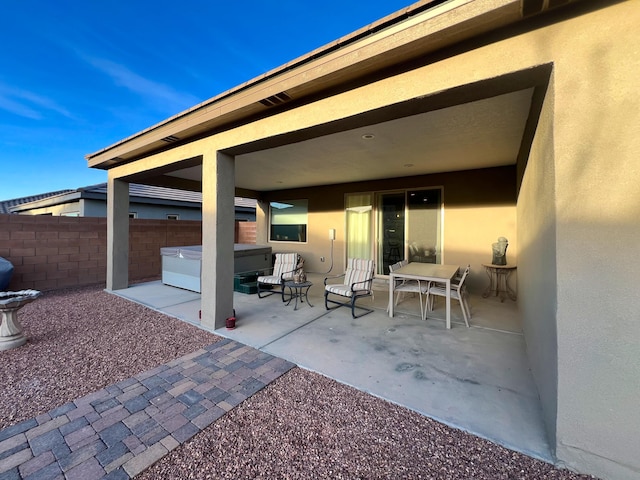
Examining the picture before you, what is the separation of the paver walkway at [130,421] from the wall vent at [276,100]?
2.82 meters

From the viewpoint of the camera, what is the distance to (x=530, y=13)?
1653mm

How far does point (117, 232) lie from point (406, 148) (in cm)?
626

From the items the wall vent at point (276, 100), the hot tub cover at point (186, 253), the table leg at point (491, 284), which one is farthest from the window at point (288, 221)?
the wall vent at point (276, 100)

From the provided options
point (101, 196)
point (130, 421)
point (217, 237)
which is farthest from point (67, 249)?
point (130, 421)

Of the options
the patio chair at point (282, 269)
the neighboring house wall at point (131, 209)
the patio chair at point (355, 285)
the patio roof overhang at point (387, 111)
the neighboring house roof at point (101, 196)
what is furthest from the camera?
the neighboring house wall at point (131, 209)

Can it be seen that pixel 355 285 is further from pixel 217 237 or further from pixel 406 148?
pixel 406 148

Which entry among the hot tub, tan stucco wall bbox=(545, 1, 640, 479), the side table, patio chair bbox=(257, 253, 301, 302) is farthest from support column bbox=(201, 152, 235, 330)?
the side table

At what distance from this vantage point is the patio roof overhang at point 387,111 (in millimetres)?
1876

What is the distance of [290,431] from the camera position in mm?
1858

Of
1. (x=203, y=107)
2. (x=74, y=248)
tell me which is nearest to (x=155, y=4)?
(x=203, y=107)

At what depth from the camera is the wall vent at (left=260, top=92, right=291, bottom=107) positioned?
2.78m

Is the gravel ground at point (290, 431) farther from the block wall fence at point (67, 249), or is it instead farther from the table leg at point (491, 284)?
the table leg at point (491, 284)

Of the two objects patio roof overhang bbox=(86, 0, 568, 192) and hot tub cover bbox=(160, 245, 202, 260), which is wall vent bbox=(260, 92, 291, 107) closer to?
patio roof overhang bbox=(86, 0, 568, 192)

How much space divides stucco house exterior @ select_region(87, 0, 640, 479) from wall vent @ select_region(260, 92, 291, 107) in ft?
0.06
